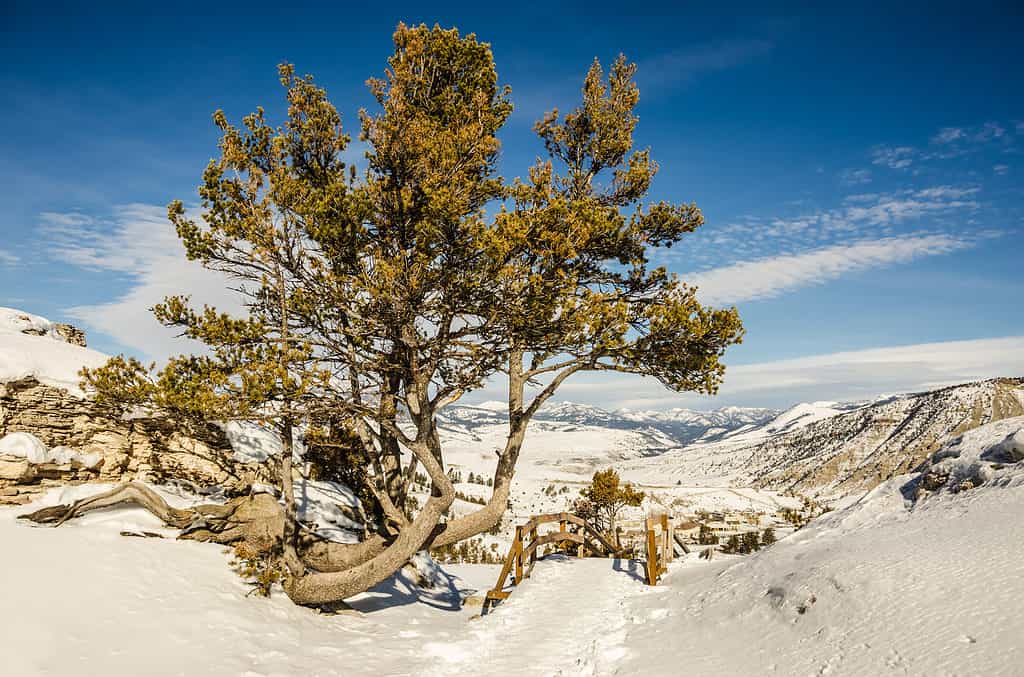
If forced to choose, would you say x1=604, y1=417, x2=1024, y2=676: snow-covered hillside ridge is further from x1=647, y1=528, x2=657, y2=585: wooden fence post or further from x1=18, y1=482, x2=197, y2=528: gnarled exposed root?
x1=18, y1=482, x2=197, y2=528: gnarled exposed root

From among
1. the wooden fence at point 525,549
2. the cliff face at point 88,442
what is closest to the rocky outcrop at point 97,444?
the cliff face at point 88,442

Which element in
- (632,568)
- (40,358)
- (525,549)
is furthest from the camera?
(632,568)

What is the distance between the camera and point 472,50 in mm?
11703

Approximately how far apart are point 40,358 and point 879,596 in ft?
50.5

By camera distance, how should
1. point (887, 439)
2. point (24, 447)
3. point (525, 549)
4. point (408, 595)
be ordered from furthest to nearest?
point (887, 439), point (408, 595), point (525, 549), point (24, 447)

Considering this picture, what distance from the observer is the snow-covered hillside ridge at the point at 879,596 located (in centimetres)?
471

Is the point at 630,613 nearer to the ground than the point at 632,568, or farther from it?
farther from it

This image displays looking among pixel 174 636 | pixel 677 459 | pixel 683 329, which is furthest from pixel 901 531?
pixel 677 459

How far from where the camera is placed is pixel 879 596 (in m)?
5.70

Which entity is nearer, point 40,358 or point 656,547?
point 40,358

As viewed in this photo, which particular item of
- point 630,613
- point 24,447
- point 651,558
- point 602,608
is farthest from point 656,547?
point 24,447

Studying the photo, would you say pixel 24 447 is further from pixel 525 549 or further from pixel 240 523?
pixel 525 549

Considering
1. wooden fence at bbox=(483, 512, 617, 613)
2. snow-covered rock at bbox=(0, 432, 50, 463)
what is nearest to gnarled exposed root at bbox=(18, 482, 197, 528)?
snow-covered rock at bbox=(0, 432, 50, 463)

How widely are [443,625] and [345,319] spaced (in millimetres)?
6454
